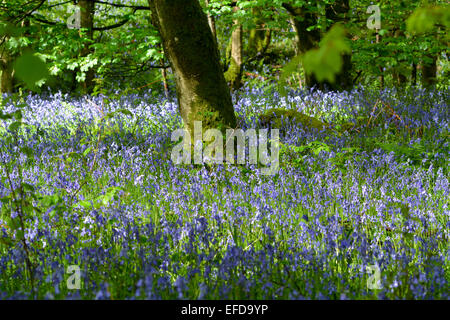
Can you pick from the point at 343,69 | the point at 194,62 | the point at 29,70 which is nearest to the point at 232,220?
the point at 194,62

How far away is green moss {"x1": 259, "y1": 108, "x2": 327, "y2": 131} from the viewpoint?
6773 mm

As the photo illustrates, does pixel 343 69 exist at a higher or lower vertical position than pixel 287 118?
higher

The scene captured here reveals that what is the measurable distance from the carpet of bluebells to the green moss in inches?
9.3

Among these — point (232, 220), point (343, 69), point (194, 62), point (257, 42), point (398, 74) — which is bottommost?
point (232, 220)

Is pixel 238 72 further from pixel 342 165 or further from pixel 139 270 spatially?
pixel 139 270

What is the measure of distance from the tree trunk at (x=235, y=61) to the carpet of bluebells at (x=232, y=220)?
4788mm

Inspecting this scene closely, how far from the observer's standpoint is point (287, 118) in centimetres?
659

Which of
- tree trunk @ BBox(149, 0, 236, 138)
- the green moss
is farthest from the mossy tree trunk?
tree trunk @ BBox(149, 0, 236, 138)

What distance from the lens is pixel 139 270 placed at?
260 centimetres

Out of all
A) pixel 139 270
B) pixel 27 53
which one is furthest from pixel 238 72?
pixel 27 53

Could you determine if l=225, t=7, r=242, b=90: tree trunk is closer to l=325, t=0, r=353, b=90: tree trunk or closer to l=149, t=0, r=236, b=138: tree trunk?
l=325, t=0, r=353, b=90: tree trunk

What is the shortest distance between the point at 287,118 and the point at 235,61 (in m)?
5.84

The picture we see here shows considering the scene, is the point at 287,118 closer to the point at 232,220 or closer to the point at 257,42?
the point at 232,220
